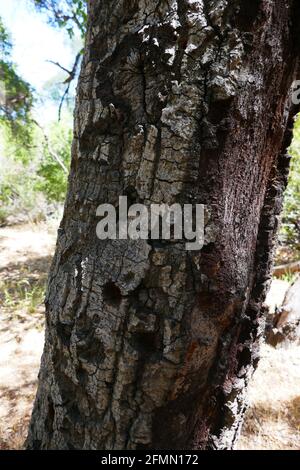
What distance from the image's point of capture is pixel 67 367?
3.83 feet

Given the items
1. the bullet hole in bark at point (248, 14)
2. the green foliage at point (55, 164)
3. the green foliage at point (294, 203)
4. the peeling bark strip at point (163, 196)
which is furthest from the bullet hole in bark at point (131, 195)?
the green foliage at point (55, 164)

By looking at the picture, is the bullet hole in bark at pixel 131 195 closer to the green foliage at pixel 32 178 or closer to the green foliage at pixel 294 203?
the green foliage at pixel 294 203

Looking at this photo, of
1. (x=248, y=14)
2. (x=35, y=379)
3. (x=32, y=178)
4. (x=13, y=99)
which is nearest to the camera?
(x=248, y=14)

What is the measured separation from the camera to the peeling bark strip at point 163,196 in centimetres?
97

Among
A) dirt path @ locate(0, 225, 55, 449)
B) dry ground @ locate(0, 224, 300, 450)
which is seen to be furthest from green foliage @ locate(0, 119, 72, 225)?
dry ground @ locate(0, 224, 300, 450)

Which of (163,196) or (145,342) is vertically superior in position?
(163,196)

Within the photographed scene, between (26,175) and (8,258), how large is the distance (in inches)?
188

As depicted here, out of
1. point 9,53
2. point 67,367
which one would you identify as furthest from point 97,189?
point 9,53

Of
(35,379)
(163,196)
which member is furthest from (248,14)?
(35,379)

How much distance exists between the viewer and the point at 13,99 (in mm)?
7207

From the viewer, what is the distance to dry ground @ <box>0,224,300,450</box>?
6.61ft

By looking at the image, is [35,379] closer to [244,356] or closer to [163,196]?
[244,356]

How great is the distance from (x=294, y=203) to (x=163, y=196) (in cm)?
554

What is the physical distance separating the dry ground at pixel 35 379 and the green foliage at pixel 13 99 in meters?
3.95
